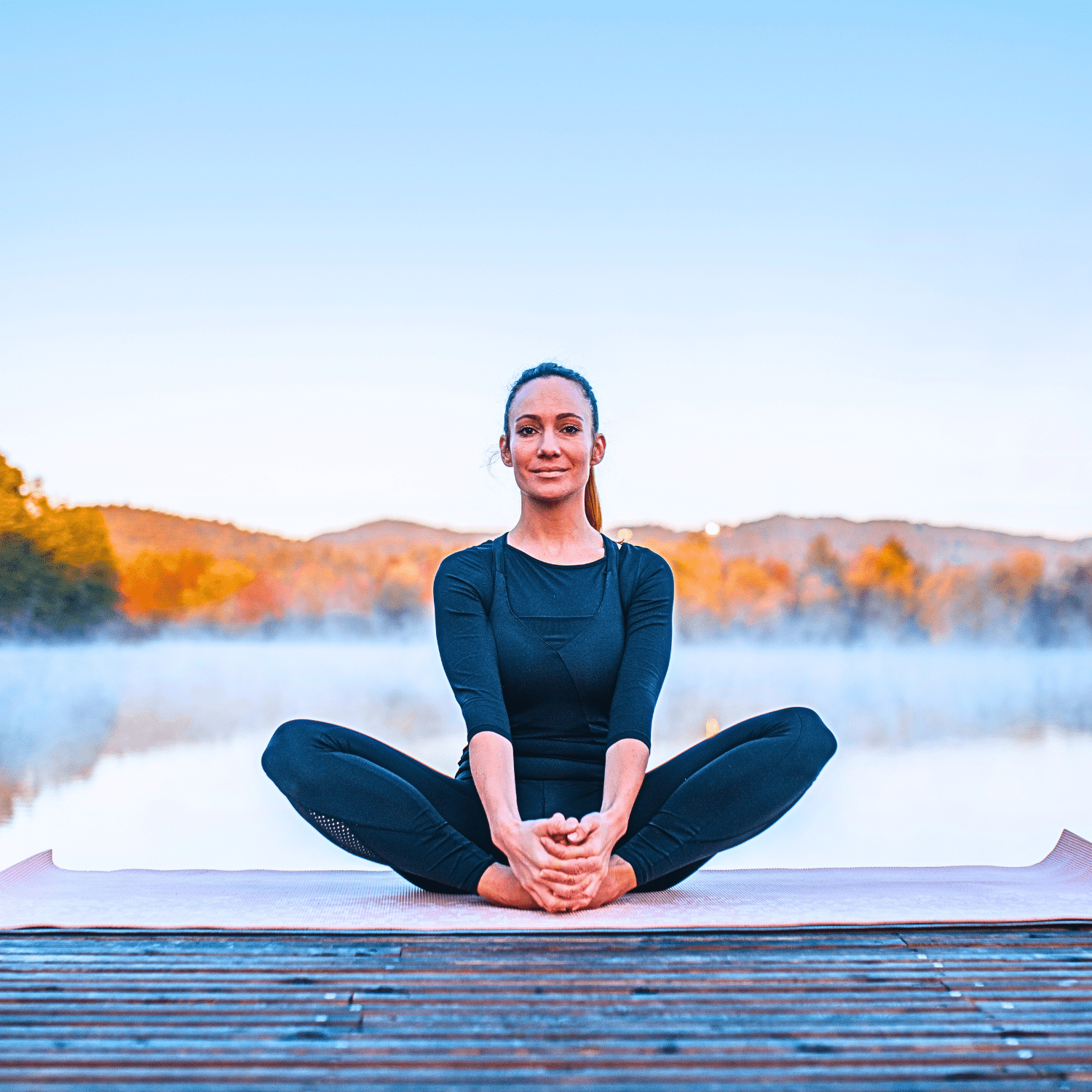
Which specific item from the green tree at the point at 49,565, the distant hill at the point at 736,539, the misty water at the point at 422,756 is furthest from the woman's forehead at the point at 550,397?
the green tree at the point at 49,565

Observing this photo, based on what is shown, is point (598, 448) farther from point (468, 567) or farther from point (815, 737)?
point (815, 737)

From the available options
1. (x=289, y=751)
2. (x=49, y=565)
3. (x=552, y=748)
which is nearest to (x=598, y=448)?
(x=552, y=748)

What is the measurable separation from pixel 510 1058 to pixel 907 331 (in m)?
9.86

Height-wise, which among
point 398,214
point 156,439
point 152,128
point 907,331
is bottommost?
point 156,439

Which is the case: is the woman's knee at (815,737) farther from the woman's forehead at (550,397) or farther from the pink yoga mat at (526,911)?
the woman's forehead at (550,397)

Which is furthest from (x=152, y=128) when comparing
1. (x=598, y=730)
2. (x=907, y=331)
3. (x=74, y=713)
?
(x=598, y=730)

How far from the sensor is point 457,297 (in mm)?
9703

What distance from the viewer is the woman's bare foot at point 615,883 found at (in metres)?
1.50

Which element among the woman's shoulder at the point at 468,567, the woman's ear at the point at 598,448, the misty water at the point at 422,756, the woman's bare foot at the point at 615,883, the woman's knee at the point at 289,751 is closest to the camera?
the woman's bare foot at the point at 615,883

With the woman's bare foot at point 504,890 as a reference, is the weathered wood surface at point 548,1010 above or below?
above

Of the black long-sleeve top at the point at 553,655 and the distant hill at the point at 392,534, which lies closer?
the black long-sleeve top at the point at 553,655

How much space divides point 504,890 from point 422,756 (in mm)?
1863

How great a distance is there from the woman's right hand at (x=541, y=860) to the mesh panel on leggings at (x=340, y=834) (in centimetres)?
29

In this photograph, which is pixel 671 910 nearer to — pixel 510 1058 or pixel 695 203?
pixel 510 1058
